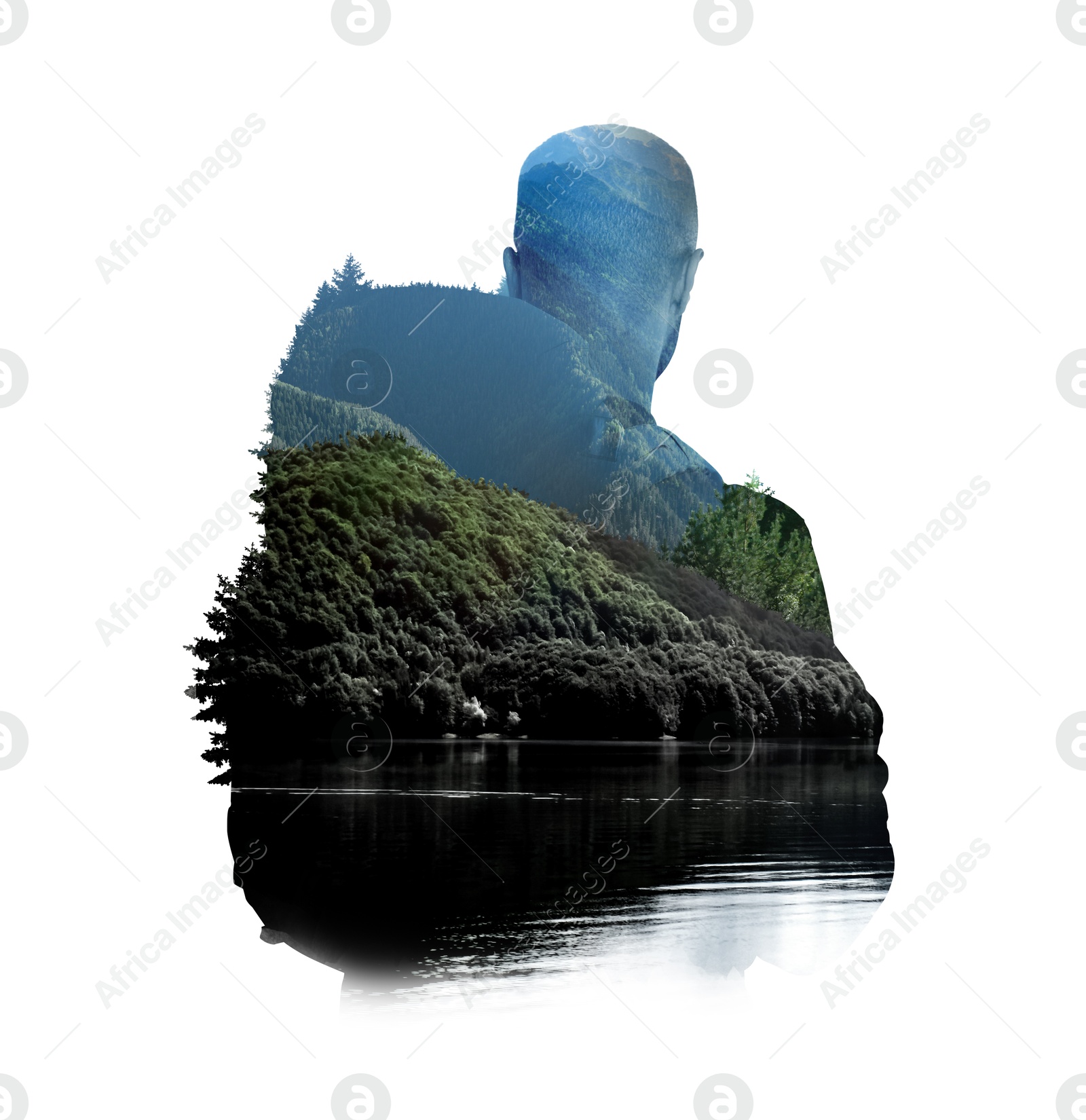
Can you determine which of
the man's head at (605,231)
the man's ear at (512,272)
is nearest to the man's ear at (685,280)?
the man's head at (605,231)

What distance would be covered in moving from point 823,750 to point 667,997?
1993mm

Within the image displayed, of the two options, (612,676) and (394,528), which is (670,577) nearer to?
(612,676)

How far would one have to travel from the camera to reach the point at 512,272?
9.15m

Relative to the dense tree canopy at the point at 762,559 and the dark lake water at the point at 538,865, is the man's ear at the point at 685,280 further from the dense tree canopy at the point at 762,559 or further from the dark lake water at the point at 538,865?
the dark lake water at the point at 538,865

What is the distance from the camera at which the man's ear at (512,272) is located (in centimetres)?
907

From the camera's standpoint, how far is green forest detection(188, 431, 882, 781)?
7.33 meters

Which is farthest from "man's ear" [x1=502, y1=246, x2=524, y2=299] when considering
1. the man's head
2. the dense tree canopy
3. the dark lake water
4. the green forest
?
the dark lake water

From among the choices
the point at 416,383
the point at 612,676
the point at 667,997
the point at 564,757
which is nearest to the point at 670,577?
the point at 612,676

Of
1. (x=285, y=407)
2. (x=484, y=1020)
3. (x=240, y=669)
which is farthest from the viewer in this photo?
(x=285, y=407)

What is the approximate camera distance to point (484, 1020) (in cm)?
668

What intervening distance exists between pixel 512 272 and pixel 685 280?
1.24m

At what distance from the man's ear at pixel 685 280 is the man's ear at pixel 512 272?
111 cm

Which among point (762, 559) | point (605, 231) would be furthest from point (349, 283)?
point (762, 559)

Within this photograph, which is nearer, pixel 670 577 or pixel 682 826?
pixel 682 826
